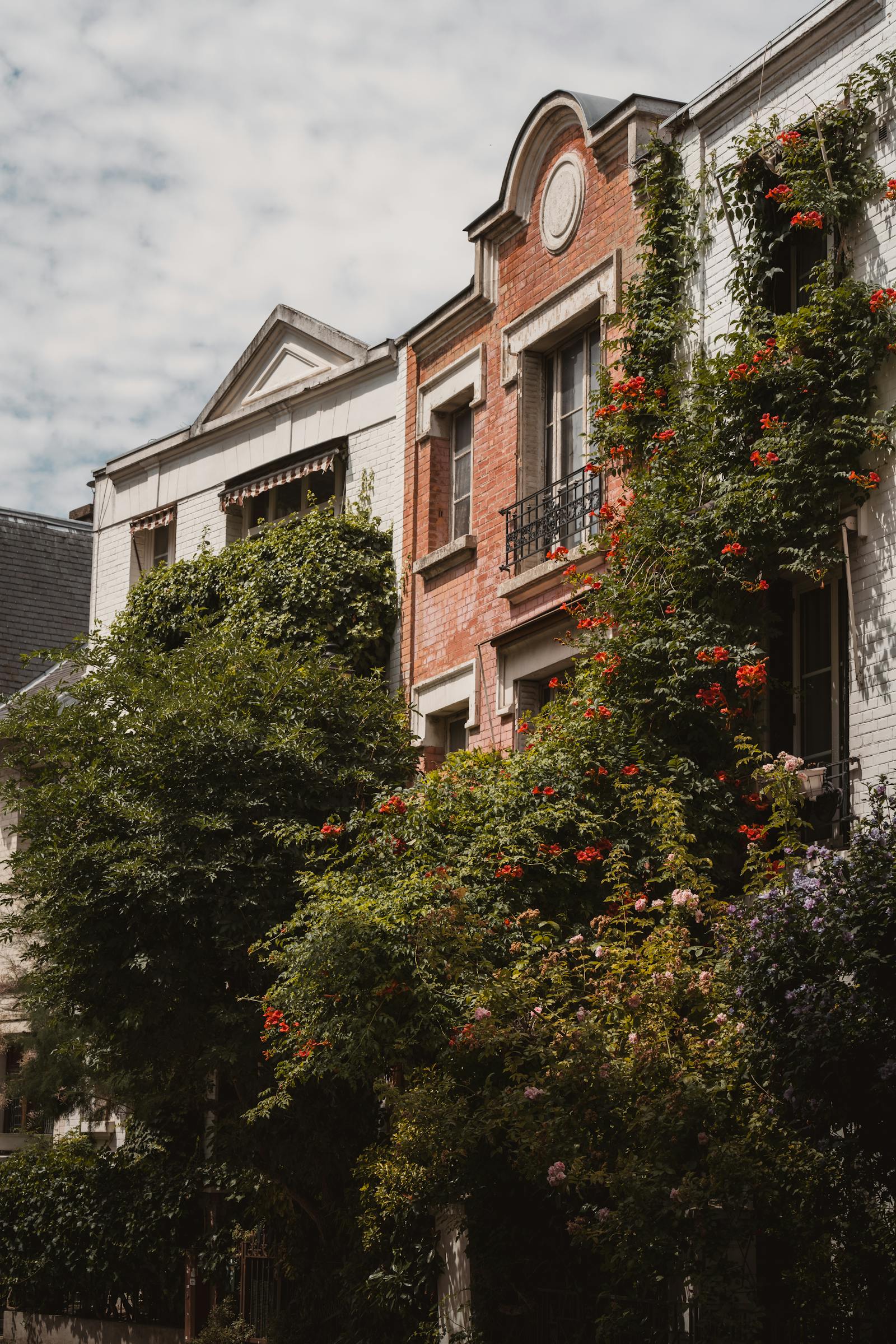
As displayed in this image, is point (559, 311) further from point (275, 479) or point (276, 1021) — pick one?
point (276, 1021)

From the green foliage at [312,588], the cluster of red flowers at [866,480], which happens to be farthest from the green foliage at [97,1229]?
the cluster of red flowers at [866,480]

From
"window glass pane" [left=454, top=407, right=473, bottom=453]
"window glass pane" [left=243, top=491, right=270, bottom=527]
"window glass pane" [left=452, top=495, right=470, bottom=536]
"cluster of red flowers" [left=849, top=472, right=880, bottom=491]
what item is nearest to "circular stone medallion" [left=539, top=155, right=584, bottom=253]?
"window glass pane" [left=454, top=407, right=473, bottom=453]

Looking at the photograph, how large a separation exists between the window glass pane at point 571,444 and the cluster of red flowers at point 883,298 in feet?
15.7

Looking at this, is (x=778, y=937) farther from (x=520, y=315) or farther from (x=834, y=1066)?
(x=520, y=315)

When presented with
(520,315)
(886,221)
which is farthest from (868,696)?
(520,315)

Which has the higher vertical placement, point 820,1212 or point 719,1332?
point 820,1212

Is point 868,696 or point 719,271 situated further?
point 719,271

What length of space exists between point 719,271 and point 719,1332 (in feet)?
29.8

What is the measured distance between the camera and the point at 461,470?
63.7ft

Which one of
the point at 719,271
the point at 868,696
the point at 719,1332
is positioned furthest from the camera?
the point at 719,271

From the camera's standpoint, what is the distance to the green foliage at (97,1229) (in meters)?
19.1

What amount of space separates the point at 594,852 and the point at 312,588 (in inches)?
275

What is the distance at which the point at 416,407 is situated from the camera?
19906 mm

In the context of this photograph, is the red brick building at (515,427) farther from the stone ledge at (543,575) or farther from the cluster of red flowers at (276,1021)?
the cluster of red flowers at (276,1021)
